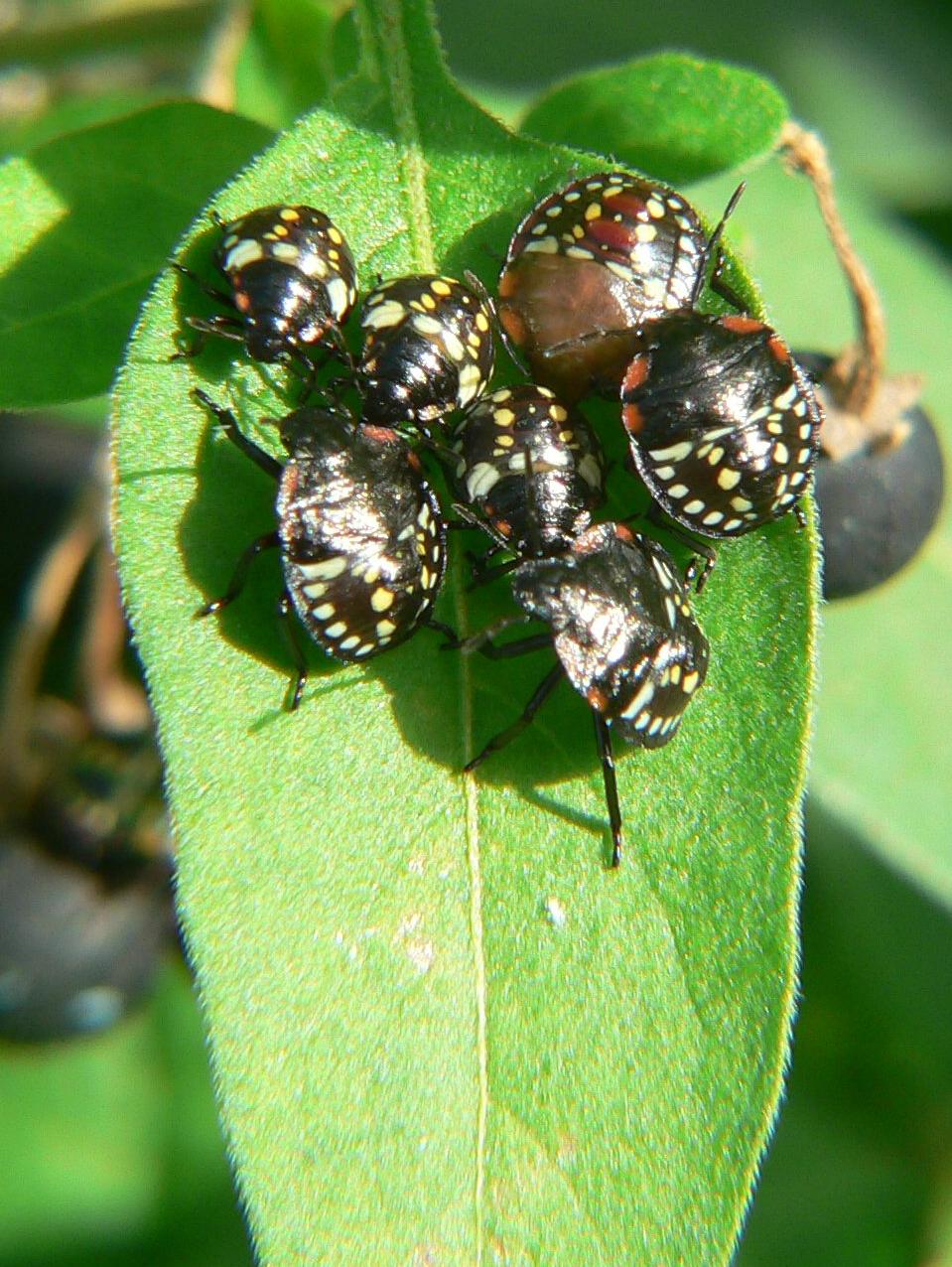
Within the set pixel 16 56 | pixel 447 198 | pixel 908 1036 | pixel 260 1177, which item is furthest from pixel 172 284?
pixel 908 1036

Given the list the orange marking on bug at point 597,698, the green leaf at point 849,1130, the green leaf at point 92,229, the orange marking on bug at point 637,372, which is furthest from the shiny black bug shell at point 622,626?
the green leaf at point 849,1130

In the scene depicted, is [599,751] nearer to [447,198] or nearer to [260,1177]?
[260,1177]

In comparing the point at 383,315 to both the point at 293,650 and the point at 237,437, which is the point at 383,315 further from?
the point at 293,650

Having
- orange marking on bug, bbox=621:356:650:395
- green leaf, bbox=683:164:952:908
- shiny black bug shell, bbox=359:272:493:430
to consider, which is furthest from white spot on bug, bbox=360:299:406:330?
green leaf, bbox=683:164:952:908

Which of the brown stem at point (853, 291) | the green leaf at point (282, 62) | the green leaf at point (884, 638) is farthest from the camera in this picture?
the green leaf at point (884, 638)

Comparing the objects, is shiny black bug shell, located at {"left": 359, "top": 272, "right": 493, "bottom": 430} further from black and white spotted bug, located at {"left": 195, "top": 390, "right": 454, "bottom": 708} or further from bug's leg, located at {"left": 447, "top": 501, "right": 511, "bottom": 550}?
bug's leg, located at {"left": 447, "top": 501, "right": 511, "bottom": 550}

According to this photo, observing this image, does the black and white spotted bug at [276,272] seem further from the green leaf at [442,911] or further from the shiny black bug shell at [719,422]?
the shiny black bug shell at [719,422]
